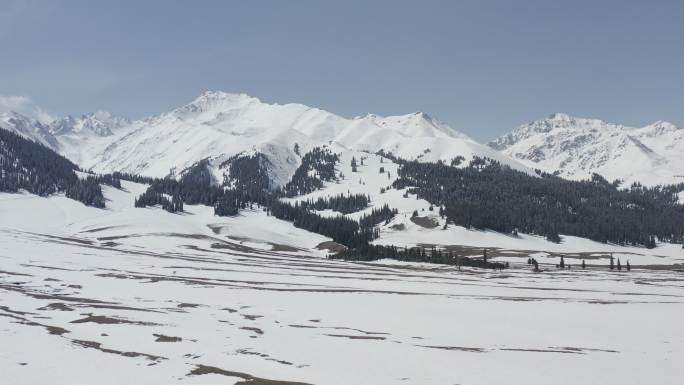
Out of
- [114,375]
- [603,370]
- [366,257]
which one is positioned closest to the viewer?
[114,375]

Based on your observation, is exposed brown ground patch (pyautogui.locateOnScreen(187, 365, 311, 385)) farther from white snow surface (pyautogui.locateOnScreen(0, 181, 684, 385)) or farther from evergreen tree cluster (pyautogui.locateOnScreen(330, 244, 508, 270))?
evergreen tree cluster (pyautogui.locateOnScreen(330, 244, 508, 270))

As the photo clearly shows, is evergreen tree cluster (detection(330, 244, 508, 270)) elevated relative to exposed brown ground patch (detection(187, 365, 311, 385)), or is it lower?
elevated

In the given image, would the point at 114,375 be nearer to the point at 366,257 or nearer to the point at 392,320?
the point at 392,320

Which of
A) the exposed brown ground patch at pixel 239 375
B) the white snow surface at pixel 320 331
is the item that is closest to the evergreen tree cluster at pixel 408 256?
the white snow surface at pixel 320 331

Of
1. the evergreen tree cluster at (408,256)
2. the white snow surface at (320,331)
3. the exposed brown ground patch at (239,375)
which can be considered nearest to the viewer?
the exposed brown ground patch at (239,375)

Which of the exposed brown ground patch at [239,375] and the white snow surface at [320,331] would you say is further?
the white snow surface at [320,331]

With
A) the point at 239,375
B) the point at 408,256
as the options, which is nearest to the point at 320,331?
the point at 239,375

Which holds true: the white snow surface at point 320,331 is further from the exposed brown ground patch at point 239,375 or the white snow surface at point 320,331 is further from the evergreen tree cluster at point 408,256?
the evergreen tree cluster at point 408,256

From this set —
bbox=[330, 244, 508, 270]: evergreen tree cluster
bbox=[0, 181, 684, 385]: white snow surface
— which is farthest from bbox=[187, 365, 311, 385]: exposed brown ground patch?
bbox=[330, 244, 508, 270]: evergreen tree cluster

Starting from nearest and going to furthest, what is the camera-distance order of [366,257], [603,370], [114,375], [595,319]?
[114,375], [603,370], [595,319], [366,257]

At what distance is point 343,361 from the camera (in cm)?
3081

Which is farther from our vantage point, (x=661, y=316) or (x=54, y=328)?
(x=661, y=316)

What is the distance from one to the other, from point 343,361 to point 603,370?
14.8 m

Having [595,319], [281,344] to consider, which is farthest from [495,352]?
[595,319]
